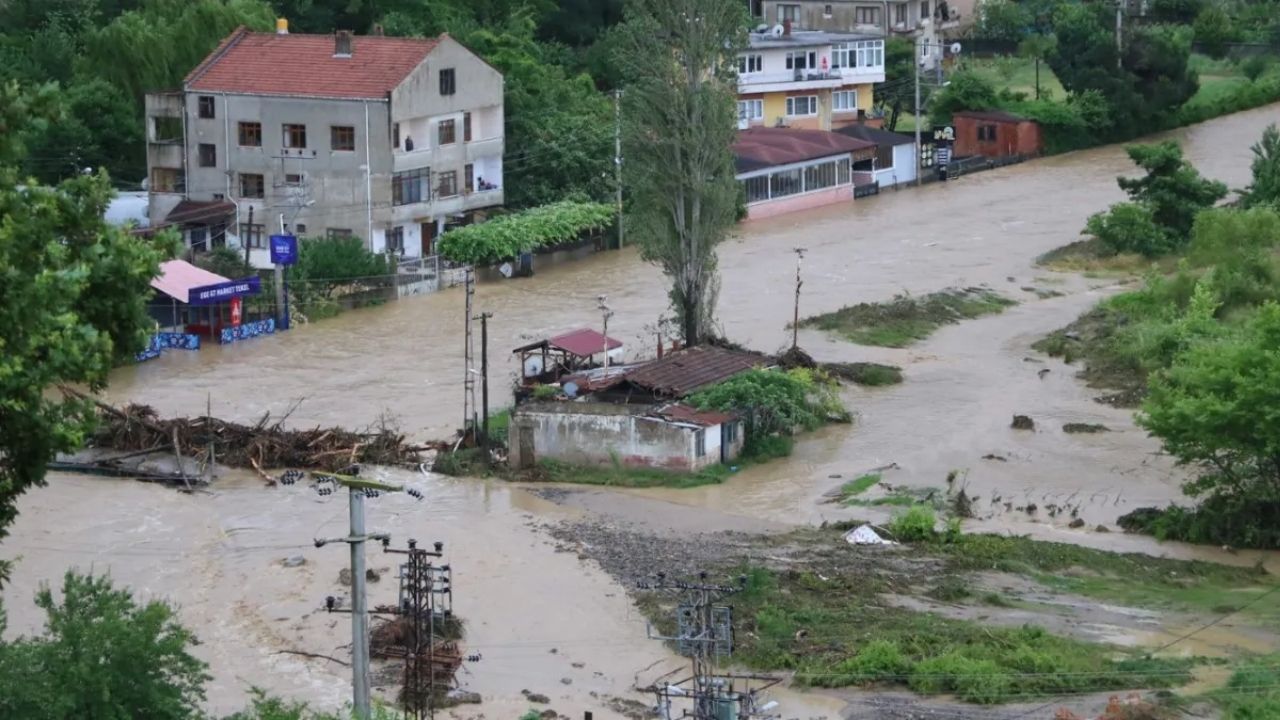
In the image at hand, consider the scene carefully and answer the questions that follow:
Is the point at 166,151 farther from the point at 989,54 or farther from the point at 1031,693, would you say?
the point at 989,54

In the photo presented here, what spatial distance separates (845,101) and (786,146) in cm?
891

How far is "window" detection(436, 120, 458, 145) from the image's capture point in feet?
144

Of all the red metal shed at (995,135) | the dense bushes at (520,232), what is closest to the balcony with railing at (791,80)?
the red metal shed at (995,135)

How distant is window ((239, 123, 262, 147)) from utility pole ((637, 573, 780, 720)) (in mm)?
22623

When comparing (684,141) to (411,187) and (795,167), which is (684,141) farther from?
(795,167)

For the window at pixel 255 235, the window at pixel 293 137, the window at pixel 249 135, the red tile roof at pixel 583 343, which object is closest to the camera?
the red tile roof at pixel 583 343

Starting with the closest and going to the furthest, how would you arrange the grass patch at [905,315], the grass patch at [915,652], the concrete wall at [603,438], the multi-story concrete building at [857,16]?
the grass patch at [915,652]
the concrete wall at [603,438]
the grass patch at [905,315]
the multi-story concrete building at [857,16]

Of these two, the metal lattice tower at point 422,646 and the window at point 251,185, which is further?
the window at point 251,185

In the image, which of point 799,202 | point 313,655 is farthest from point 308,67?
point 313,655

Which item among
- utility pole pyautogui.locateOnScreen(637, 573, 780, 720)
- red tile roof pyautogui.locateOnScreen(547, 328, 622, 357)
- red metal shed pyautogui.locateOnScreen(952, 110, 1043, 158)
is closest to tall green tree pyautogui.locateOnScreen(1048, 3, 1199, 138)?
red metal shed pyautogui.locateOnScreen(952, 110, 1043, 158)

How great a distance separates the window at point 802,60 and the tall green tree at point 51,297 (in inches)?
1724

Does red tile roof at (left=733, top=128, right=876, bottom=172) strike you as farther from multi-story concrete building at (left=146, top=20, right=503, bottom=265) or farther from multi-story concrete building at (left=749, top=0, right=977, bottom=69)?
multi-story concrete building at (left=749, top=0, right=977, bottom=69)

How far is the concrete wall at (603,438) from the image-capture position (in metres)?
29.3

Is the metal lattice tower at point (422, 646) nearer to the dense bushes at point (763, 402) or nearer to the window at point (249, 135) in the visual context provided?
the dense bushes at point (763, 402)
